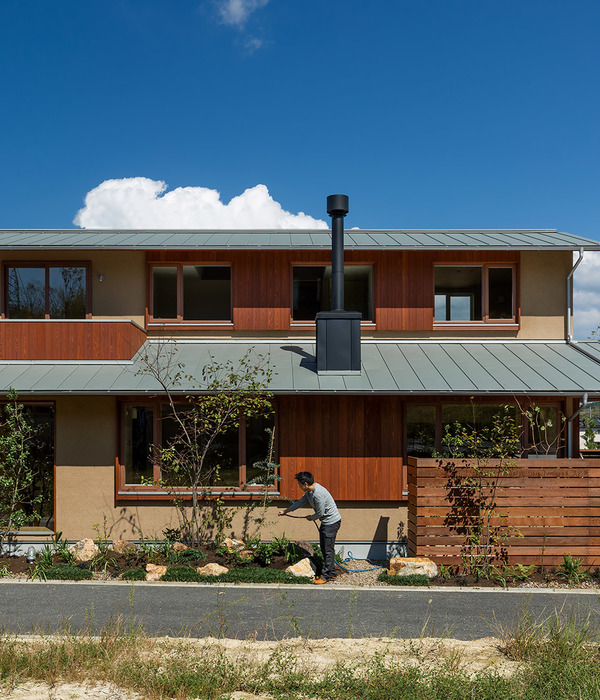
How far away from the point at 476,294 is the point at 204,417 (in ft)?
22.1

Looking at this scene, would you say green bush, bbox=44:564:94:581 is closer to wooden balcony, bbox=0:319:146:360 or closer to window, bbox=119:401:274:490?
window, bbox=119:401:274:490

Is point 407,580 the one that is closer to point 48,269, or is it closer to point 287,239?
point 287,239

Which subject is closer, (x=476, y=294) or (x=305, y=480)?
(x=305, y=480)

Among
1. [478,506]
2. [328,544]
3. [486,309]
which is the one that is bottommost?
[328,544]

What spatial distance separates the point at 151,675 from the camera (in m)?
5.44

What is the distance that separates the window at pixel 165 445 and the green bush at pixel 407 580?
10.5 feet

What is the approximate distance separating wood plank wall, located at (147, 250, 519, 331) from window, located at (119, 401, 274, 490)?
267 centimetres

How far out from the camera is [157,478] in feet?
37.9

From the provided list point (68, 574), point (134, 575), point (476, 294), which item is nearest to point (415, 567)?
point (134, 575)

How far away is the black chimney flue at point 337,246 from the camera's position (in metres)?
12.3

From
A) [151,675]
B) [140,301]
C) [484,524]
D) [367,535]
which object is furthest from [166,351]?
[151,675]

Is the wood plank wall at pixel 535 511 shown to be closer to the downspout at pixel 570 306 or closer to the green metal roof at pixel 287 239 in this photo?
the downspout at pixel 570 306

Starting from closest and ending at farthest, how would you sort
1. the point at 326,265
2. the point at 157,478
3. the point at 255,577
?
the point at 255,577 < the point at 157,478 < the point at 326,265

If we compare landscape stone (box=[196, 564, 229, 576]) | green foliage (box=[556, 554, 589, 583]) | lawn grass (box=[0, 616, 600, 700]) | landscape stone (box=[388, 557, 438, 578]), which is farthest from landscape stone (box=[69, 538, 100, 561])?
green foliage (box=[556, 554, 589, 583])
